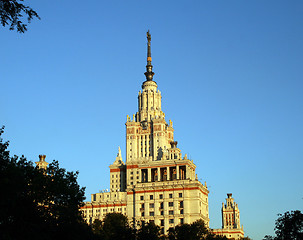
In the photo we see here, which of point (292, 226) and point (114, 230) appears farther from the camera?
point (114, 230)

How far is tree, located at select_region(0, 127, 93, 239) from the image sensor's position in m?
64.4

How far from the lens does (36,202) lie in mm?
79062

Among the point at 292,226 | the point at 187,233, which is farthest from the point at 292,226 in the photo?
the point at 187,233

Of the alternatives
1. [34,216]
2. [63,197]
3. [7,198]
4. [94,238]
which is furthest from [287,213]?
[7,198]

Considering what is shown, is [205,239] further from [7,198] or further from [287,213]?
[7,198]

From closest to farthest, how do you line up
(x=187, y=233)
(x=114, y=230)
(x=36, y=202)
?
1. (x=36, y=202)
2. (x=187, y=233)
3. (x=114, y=230)

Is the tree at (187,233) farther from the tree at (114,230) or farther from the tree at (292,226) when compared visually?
the tree at (292,226)

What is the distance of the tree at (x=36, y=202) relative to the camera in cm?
6438

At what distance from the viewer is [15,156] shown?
79.8 metres

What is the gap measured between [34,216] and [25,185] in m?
5.18

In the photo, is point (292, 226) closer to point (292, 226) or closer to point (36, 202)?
point (292, 226)

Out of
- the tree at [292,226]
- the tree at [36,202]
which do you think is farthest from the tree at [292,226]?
the tree at [36,202]

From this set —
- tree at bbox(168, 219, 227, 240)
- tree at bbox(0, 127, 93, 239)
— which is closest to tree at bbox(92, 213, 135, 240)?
tree at bbox(168, 219, 227, 240)

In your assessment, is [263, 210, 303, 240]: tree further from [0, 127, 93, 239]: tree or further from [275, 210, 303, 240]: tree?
[0, 127, 93, 239]: tree
